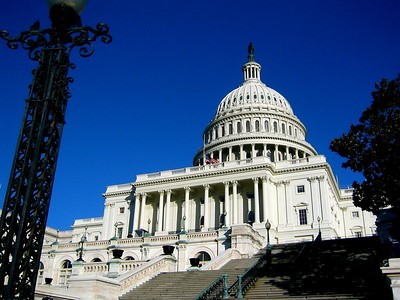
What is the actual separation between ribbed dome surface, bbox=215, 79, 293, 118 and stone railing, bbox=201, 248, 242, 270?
69.7 m

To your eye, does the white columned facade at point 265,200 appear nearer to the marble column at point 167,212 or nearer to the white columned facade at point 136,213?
the marble column at point 167,212

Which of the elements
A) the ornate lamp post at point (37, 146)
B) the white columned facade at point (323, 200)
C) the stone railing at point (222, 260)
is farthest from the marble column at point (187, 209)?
the ornate lamp post at point (37, 146)

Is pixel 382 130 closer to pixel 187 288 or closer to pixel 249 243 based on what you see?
pixel 187 288

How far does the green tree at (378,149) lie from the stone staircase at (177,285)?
28.0 feet

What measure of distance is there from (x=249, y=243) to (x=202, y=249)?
4.97m

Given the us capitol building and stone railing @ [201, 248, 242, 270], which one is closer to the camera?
stone railing @ [201, 248, 242, 270]

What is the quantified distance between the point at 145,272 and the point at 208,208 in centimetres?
4262

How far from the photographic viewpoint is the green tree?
71.8 feet

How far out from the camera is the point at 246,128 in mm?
100438

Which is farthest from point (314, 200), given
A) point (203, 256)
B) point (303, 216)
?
point (203, 256)

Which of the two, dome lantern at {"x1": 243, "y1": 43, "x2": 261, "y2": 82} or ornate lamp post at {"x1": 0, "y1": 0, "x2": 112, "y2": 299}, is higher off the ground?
dome lantern at {"x1": 243, "y1": 43, "x2": 261, "y2": 82}

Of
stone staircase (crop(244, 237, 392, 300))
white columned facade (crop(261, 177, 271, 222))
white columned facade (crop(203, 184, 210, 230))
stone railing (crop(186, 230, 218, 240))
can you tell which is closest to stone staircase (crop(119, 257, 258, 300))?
stone staircase (crop(244, 237, 392, 300))

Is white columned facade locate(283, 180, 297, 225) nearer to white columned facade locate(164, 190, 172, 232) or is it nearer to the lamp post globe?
white columned facade locate(164, 190, 172, 232)

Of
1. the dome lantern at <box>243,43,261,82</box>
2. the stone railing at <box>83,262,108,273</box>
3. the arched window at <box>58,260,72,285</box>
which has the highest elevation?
the dome lantern at <box>243,43,261,82</box>
